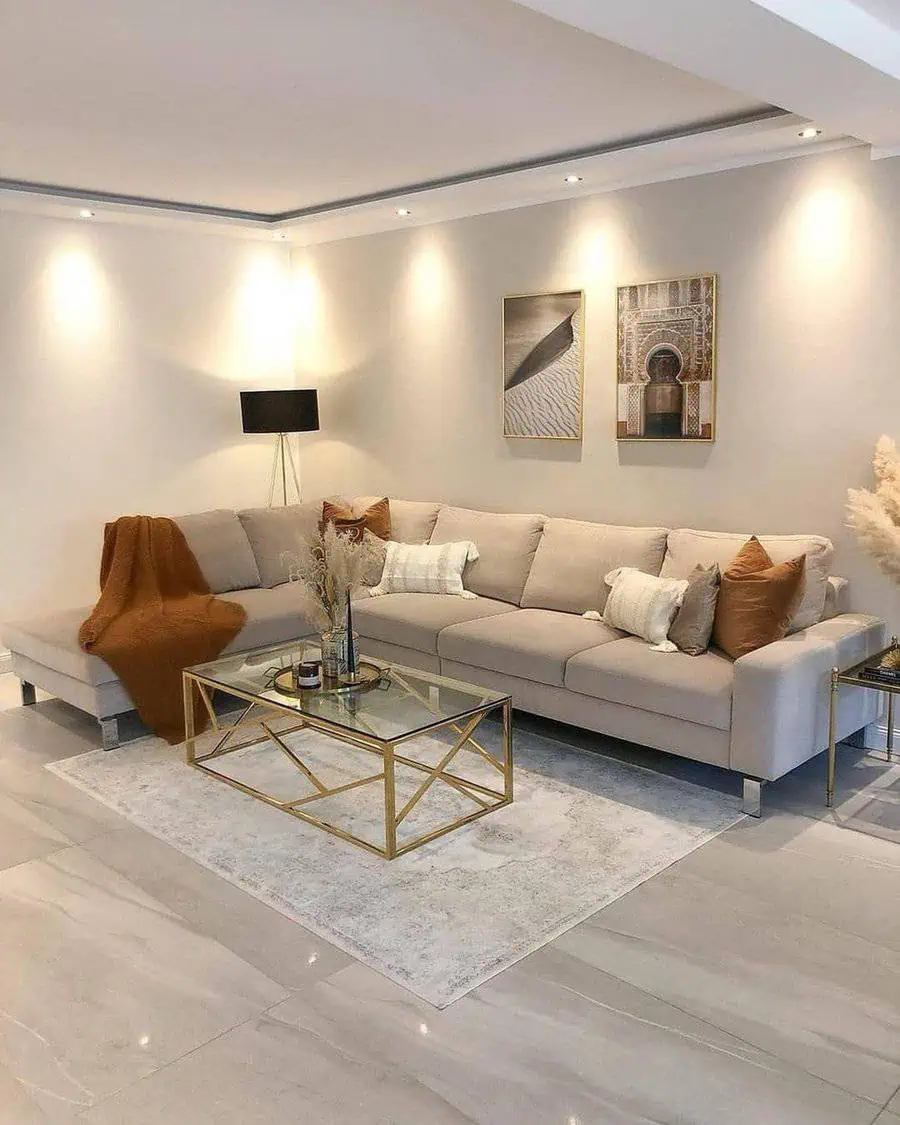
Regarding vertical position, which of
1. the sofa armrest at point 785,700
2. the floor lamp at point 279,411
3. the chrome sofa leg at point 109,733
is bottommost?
the chrome sofa leg at point 109,733

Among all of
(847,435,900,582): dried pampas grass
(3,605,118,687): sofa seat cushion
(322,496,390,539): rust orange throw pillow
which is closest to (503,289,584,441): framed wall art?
(322,496,390,539): rust orange throw pillow

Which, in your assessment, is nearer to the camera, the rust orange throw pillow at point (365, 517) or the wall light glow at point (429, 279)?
the rust orange throw pillow at point (365, 517)

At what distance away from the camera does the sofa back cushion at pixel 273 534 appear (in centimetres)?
566

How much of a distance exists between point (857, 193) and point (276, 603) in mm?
3204

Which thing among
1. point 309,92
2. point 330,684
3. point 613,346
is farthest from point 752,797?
point 309,92

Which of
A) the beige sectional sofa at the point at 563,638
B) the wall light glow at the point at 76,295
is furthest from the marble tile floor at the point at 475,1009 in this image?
the wall light glow at the point at 76,295

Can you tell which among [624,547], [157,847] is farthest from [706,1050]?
[624,547]

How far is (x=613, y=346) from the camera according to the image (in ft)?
16.3

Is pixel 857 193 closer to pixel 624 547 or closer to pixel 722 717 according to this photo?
pixel 624 547

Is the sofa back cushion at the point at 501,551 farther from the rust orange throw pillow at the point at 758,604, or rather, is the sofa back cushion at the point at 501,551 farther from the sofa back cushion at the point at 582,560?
the rust orange throw pillow at the point at 758,604

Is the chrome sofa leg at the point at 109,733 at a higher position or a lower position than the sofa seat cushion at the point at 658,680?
→ lower

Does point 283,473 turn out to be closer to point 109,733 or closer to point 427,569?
point 427,569

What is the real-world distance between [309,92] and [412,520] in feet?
8.36

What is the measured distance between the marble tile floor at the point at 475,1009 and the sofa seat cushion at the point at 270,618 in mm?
1590
